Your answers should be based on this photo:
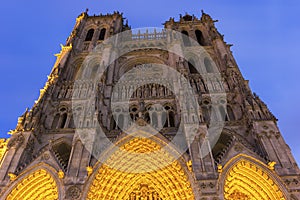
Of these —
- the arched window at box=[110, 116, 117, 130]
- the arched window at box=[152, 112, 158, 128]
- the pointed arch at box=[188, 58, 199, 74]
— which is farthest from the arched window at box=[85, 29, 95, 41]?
the arched window at box=[152, 112, 158, 128]

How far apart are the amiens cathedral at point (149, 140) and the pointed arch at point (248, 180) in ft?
0.17

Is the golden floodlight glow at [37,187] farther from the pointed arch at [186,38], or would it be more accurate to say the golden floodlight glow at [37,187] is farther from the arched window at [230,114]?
the pointed arch at [186,38]

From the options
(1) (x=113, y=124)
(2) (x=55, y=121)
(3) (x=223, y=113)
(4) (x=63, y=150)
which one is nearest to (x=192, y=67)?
(3) (x=223, y=113)

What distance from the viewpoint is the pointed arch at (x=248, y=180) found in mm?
12531

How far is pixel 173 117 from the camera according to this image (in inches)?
691

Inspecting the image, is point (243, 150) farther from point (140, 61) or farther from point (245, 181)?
point (140, 61)

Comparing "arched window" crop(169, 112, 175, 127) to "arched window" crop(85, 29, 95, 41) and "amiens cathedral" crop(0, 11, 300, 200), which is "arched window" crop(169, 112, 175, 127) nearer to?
"amiens cathedral" crop(0, 11, 300, 200)

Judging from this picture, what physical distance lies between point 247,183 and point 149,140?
574cm

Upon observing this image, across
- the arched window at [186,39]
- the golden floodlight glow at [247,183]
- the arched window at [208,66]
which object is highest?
the arched window at [186,39]

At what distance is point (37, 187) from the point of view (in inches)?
528

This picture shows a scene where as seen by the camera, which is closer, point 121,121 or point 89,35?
point 121,121

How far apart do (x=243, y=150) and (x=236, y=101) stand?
201 inches

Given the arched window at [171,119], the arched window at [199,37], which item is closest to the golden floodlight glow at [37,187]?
the arched window at [171,119]

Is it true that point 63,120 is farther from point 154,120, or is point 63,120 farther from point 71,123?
point 154,120
